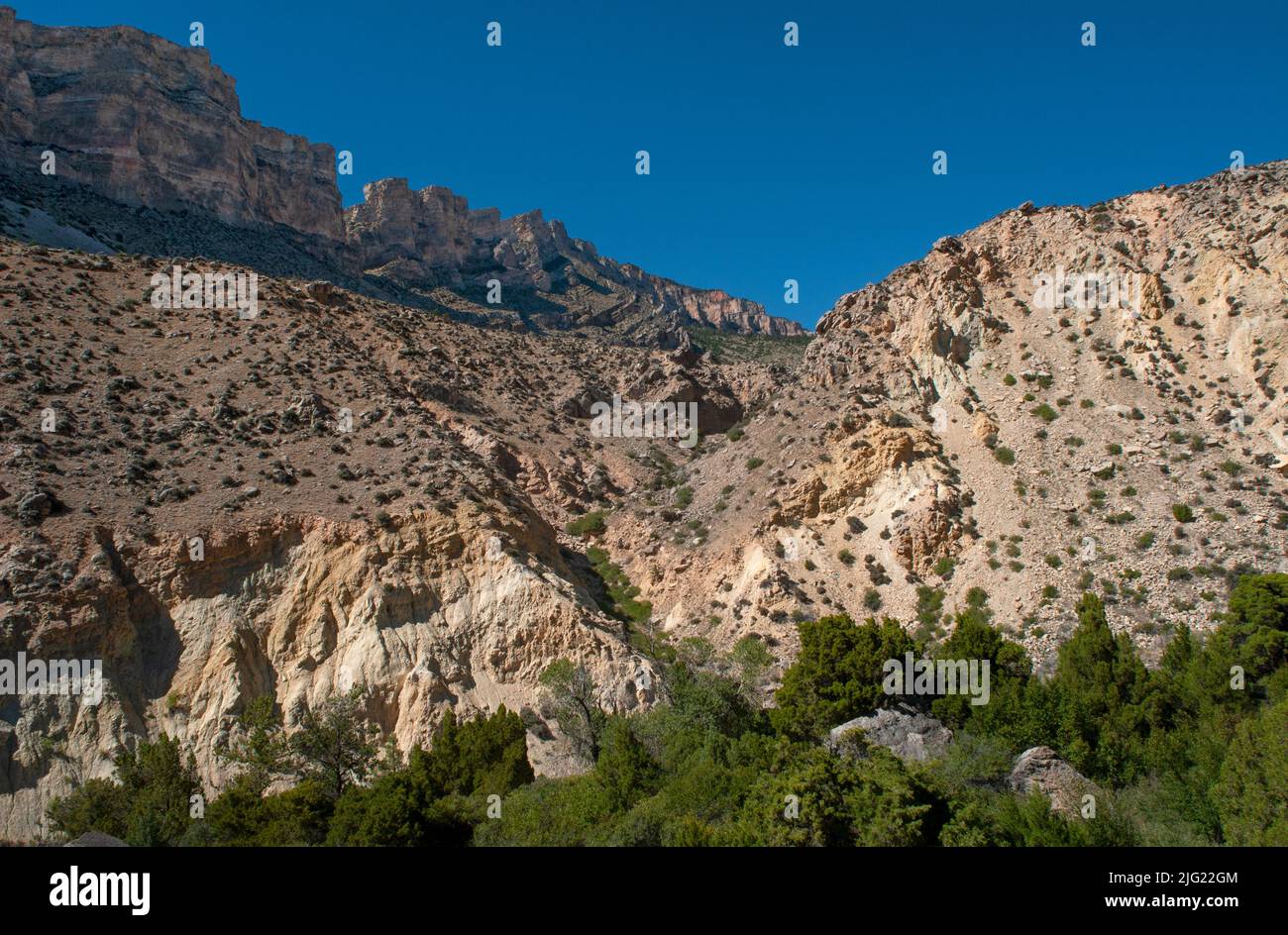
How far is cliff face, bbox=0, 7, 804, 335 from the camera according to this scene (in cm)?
7994

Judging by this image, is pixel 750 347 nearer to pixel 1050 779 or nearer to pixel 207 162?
pixel 207 162

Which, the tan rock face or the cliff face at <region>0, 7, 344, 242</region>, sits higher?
the cliff face at <region>0, 7, 344, 242</region>

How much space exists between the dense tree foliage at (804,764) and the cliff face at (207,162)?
6835 cm

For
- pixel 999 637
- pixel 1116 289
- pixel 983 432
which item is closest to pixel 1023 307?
pixel 1116 289

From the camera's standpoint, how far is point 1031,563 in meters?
33.7

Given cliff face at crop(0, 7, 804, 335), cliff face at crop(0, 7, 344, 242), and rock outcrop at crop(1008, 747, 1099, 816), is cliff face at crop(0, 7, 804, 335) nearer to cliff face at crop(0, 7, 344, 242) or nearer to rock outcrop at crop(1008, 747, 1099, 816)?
cliff face at crop(0, 7, 344, 242)

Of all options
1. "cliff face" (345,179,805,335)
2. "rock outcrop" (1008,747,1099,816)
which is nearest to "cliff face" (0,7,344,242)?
"cliff face" (345,179,805,335)

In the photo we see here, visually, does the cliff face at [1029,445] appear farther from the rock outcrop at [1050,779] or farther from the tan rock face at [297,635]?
the rock outcrop at [1050,779]

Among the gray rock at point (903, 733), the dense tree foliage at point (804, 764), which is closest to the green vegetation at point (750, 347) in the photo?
the dense tree foliage at point (804, 764)

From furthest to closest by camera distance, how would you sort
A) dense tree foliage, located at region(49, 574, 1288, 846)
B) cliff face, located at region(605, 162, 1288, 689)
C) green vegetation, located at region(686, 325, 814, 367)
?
green vegetation, located at region(686, 325, 814, 367), cliff face, located at region(605, 162, 1288, 689), dense tree foliage, located at region(49, 574, 1288, 846)

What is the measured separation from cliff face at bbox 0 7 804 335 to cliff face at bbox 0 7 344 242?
0.13 meters

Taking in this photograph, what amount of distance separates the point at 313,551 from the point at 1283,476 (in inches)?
1456

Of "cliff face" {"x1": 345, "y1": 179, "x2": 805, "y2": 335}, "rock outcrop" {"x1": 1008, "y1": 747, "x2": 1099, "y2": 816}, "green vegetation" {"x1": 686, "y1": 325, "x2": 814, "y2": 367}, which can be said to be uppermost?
"cliff face" {"x1": 345, "y1": 179, "x2": 805, "y2": 335}

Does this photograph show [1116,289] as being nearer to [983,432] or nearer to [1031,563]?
[983,432]
